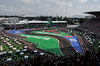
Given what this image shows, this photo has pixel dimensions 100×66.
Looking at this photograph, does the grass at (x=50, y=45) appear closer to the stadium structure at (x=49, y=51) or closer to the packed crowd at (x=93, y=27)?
the stadium structure at (x=49, y=51)

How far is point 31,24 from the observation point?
238 feet

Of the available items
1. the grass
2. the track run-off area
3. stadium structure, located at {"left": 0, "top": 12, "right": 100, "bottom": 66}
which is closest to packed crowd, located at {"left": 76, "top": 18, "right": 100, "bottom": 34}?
stadium structure, located at {"left": 0, "top": 12, "right": 100, "bottom": 66}

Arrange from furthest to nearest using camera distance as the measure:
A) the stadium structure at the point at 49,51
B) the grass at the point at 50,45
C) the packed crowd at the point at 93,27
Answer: the packed crowd at the point at 93,27 → the grass at the point at 50,45 → the stadium structure at the point at 49,51

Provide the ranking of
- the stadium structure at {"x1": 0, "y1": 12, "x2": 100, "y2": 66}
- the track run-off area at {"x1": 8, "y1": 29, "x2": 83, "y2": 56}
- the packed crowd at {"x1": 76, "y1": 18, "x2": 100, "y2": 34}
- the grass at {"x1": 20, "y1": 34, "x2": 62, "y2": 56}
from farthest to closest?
1. the packed crowd at {"x1": 76, "y1": 18, "x2": 100, "y2": 34}
2. the track run-off area at {"x1": 8, "y1": 29, "x2": 83, "y2": 56}
3. the grass at {"x1": 20, "y1": 34, "x2": 62, "y2": 56}
4. the stadium structure at {"x1": 0, "y1": 12, "x2": 100, "y2": 66}

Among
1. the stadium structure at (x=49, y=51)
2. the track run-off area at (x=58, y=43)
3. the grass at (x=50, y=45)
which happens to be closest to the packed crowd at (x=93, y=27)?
the stadium structure at (x=49, y=51)

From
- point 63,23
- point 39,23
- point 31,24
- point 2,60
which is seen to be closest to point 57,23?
point 63,23

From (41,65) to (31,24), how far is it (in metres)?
62.2

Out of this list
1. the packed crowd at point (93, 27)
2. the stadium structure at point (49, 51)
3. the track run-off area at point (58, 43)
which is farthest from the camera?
the packed crowd at point (93, 27)

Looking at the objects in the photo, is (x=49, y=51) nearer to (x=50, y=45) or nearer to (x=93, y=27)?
(x=50, y=45)

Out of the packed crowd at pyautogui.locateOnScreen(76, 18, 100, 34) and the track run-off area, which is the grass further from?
the packed crowd at pyautogui.locateOnScreen(76, 18, 100, 34)

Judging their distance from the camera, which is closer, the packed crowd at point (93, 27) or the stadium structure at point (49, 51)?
the stadium structure at point (49, 51)

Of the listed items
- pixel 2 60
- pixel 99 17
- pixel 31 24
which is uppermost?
pixel 99 17

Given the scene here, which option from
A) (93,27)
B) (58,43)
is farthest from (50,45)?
(93,27)

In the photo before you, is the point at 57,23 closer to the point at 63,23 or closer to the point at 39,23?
the point at 63,23
